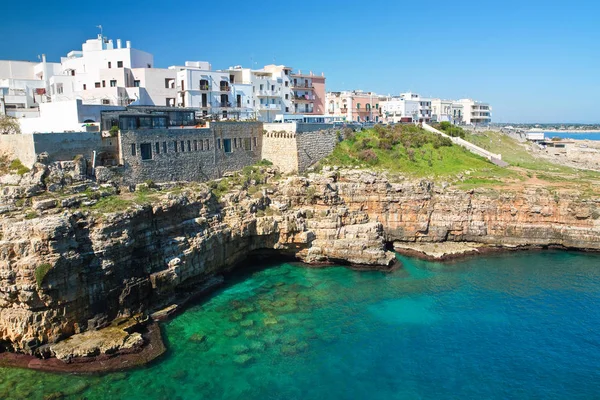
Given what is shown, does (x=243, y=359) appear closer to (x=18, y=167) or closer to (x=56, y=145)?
(x=56, y=145)

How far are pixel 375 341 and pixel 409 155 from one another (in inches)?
1094

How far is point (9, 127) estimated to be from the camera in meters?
34.1

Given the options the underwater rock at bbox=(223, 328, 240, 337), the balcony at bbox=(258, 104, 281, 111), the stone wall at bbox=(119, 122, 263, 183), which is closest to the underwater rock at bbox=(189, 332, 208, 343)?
the underwater rock at bbox=(223, 328, 240, 337)

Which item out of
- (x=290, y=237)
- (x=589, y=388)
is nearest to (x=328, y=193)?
(x=290, y=237)

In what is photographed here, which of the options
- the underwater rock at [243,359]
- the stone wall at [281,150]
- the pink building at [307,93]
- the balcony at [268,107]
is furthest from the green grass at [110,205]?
the pink building at [307,93]

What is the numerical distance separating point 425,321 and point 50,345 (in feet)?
67.2

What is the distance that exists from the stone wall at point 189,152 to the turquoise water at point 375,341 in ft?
33.4

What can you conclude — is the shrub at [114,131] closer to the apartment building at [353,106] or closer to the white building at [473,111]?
the apartment building at [353,106]

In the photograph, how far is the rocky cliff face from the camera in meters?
23.7

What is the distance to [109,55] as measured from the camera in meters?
46.0

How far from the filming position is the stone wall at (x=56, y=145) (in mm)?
30188

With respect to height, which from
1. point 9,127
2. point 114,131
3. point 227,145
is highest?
point 9,127

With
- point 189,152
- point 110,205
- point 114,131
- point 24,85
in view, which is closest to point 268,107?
point 189,152

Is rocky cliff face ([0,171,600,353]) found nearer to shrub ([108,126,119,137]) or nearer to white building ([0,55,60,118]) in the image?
shrub ([108,126,119,137])
